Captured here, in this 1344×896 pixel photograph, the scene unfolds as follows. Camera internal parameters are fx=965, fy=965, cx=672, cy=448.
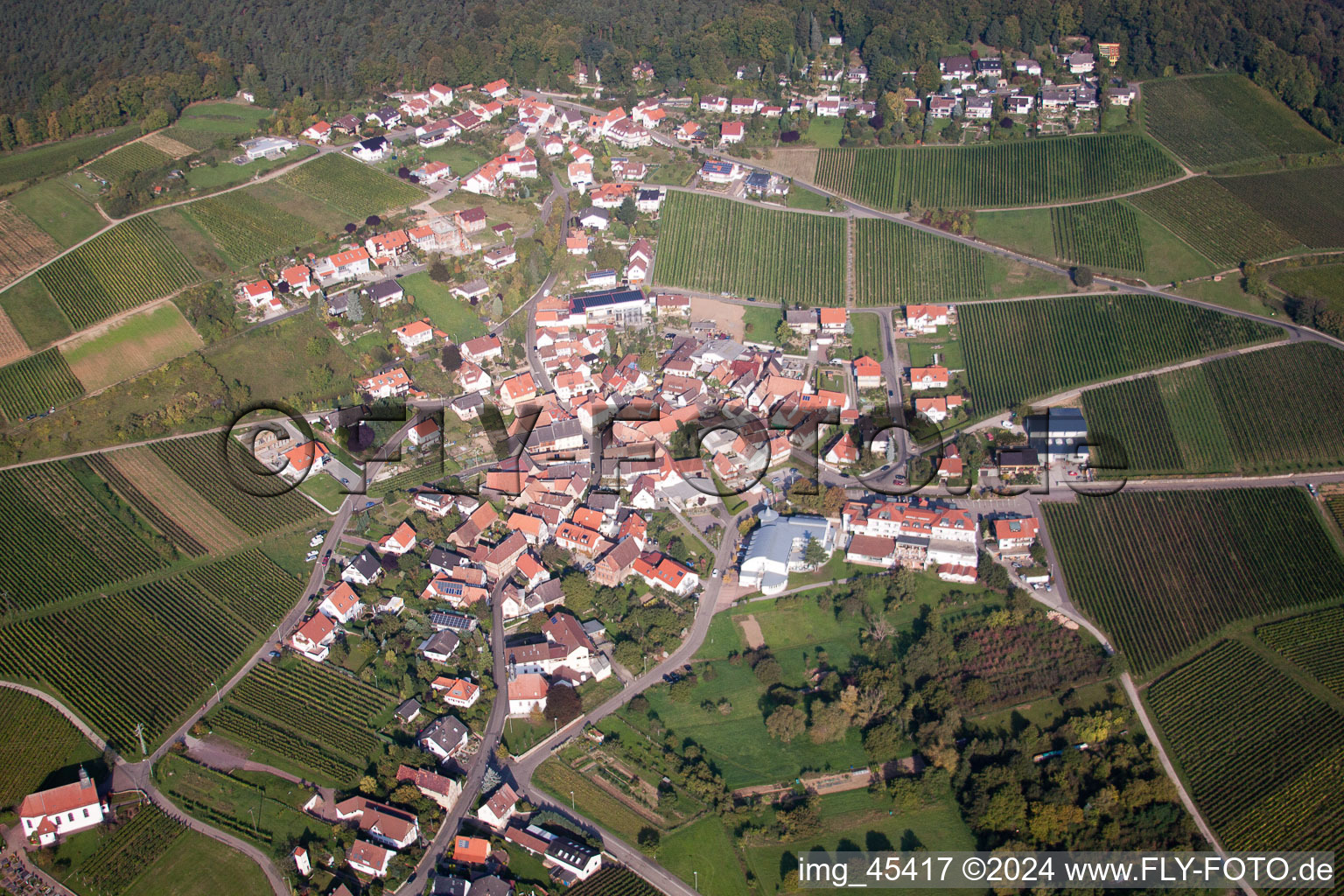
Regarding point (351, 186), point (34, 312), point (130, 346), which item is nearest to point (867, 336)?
point (351, 186)

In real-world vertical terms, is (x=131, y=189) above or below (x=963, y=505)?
above

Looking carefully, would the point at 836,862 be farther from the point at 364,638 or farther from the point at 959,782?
the point at 364,638

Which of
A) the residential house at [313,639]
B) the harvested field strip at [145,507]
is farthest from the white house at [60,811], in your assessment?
the harvested field strip at [145,507]

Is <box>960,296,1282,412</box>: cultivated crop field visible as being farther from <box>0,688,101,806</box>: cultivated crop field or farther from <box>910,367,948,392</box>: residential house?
<box>0,688,101,806</box>: cultivated crop field

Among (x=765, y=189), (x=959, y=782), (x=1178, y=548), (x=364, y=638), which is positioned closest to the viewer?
(x=959, y=782)

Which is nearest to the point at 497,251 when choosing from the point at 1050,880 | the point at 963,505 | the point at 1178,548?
the point at 963,505

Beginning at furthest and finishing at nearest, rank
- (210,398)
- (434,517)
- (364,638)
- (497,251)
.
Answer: (497,251)
(210,398)
(434,517)
(364,638)
